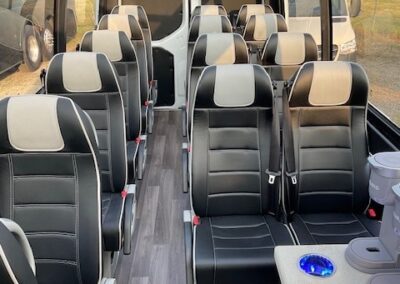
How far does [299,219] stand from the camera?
93.4 inches

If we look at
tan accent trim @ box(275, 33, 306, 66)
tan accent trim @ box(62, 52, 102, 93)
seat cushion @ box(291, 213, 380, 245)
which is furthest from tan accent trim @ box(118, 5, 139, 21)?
seat cushion @ box(291, 213, 380, 245)

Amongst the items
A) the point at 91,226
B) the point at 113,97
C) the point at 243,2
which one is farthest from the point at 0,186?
the point at 243,2

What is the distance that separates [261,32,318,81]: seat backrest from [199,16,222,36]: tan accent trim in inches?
39.9

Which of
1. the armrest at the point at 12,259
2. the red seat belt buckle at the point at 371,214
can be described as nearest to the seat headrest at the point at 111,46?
the red seat belt buckle at the point at 371,214

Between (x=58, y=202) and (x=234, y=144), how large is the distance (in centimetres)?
93

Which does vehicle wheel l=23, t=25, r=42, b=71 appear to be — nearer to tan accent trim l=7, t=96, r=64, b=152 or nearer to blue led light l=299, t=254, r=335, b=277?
tan accent trim l=7, t=96, r=64, b=152

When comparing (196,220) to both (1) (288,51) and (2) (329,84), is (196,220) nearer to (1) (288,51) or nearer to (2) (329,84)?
(2) (329,84)

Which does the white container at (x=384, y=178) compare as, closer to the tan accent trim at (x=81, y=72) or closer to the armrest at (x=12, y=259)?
the armrest at (x=12, y=259)

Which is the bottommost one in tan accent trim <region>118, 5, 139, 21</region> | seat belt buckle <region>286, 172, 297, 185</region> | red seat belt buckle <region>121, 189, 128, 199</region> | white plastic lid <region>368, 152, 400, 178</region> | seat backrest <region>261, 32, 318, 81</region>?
red seat belt buckle <region>121, 189, 128, 199</region>

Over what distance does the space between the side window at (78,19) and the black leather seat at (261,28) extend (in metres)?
1.63

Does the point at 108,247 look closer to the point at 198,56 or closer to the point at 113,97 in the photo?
the point at 113,97

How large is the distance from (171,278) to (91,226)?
967 millimetres

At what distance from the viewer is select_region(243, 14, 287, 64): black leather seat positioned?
4457 mm

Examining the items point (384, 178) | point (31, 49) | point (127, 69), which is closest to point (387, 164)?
point (384, 178)
